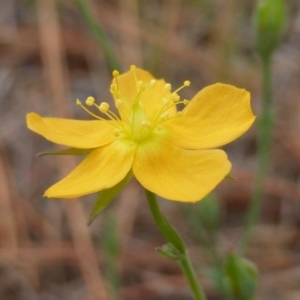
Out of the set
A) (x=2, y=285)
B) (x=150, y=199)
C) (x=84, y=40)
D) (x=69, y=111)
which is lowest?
(x=2, y=285)

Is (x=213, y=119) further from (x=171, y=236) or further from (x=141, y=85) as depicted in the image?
(x=171, y=236)

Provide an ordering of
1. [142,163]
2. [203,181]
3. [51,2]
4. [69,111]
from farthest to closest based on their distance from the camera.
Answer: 1. [51,2]
2. [69,111]
3. [142,163]
4. [203,181]

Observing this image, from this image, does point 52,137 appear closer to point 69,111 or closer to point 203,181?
point 203,181

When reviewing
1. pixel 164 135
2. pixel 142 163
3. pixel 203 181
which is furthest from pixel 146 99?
pixel 203 181

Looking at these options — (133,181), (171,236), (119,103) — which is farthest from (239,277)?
(133,181)

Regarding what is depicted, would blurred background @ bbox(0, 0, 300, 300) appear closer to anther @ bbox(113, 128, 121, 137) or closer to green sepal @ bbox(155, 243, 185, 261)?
anther @ bbox(113, 128, 121, 137)

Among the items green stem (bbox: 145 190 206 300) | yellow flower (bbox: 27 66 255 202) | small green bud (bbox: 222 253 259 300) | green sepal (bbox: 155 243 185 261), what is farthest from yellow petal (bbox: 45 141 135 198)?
small green bud (bbox: 222 253 259 300)
